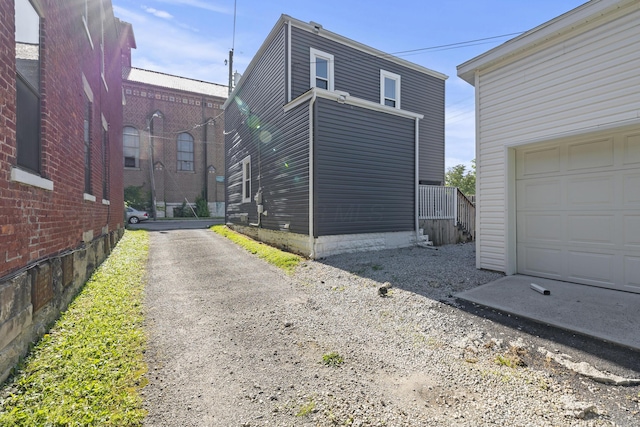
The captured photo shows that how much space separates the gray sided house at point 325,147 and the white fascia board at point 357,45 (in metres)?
0.04

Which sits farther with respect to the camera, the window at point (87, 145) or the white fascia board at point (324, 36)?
the white fascia board at point (324, 36)

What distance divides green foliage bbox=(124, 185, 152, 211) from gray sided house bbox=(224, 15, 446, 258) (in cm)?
1648

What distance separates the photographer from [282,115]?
9.66 metres

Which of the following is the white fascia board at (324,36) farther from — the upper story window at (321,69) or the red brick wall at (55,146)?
the red brick wall at (55,146)

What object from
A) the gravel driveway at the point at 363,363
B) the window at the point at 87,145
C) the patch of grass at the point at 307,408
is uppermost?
the window at the point at 87,145

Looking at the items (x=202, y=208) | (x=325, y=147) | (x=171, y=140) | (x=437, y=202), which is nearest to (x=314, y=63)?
(x=325, y=147)

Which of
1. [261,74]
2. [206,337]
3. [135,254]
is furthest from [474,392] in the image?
[261,74]

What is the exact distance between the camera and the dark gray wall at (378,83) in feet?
32.6

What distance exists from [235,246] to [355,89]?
23.9ft

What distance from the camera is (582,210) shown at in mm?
5074

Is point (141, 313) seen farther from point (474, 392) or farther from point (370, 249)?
point (370, 249)

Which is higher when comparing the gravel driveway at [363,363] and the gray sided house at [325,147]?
the gray sided house at [325,147]

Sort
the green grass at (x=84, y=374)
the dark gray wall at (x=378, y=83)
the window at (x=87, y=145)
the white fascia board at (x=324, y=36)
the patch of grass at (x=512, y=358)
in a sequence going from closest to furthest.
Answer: the green grass at (x=84, y=374)
the patch of grass at (x=512, y=358)
the window at (x=87, y=145)
the white fascia board at (x=324, y=36)
the dark gray wall at (x=378, y=83)

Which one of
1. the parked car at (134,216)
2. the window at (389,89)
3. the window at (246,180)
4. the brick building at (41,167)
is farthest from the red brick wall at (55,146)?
the parked car at (134,216)
